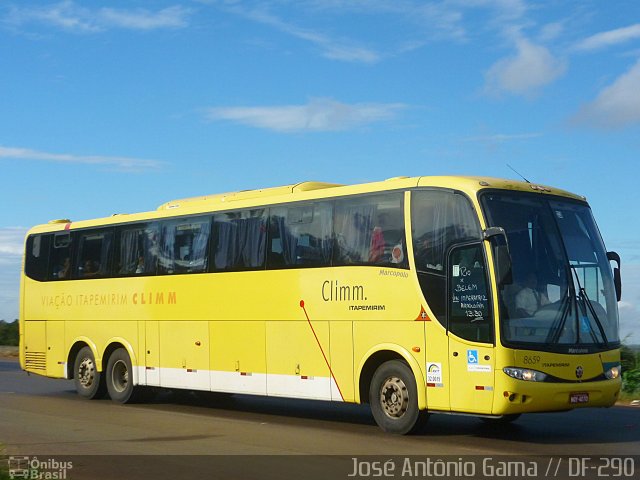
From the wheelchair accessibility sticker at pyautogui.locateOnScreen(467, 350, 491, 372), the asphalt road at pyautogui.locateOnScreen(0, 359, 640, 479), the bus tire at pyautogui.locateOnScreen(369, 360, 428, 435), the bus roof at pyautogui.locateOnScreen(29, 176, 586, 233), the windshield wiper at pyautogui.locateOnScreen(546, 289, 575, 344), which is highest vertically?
the bus roof at pyautogui.locateOnScreen(29, 176, 586, 233)

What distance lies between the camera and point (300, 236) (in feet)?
52.9

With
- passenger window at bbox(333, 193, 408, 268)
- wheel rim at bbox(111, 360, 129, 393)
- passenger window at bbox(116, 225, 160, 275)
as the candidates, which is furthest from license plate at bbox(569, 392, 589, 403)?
wheel rim at bbox(111, 360, 129, 393)

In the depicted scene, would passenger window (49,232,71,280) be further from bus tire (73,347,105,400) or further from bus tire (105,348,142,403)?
bus tire (105,348,142,403)

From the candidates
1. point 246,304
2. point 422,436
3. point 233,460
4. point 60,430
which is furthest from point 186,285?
point 233,460

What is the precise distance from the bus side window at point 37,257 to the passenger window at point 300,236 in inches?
300

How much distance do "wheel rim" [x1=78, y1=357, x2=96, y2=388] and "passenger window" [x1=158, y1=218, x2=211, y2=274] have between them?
310 centimetres

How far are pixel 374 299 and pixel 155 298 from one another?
6002 millimetres

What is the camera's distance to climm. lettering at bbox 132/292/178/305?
61.4 feet

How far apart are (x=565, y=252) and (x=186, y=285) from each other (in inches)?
293

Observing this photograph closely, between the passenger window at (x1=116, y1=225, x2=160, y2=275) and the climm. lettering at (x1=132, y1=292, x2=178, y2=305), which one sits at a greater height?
the passenger window at (x1=116, y1=225, x2=160, y2=275)

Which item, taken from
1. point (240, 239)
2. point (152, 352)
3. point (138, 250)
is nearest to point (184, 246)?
point (138, 250)

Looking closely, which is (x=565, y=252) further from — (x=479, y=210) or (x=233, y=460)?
(x=233, y=460)

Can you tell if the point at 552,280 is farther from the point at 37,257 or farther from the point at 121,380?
the point at 37,257

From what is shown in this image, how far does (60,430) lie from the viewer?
14609 mm
